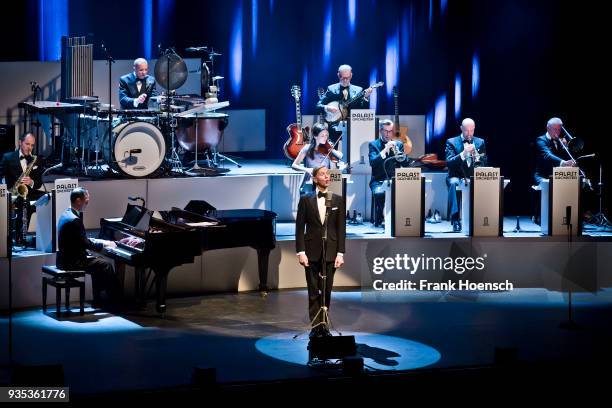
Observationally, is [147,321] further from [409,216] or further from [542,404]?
[542,404]

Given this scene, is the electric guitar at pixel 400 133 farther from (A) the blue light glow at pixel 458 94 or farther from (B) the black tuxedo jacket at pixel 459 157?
(B) the black tuxedo jacket at pixel 459 157

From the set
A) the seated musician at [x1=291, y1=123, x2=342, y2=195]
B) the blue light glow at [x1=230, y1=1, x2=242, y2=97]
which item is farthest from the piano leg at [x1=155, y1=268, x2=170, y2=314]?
the blue light glow at [x1=230, y1=1, x2=242, y2=97]

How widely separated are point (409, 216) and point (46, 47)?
525 centimetres

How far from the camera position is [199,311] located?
12.4 meters

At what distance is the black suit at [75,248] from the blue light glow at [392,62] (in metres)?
5.55

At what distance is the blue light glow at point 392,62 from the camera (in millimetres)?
16141

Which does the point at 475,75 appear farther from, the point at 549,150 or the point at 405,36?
the point at 549,150

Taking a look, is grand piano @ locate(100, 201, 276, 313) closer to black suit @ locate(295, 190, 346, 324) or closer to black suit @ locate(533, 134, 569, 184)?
black suit @ locate(295, 190, 346, 324)

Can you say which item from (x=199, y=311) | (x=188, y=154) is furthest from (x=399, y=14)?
(x=199, y=311)

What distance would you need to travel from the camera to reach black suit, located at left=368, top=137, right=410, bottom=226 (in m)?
14.1

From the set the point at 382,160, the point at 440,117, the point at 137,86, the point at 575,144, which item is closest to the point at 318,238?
the point at 382,160

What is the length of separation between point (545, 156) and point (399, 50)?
2.94 metres

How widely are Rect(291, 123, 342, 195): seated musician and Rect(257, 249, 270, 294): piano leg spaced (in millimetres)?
1291

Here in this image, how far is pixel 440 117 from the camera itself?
1606 centimetres
